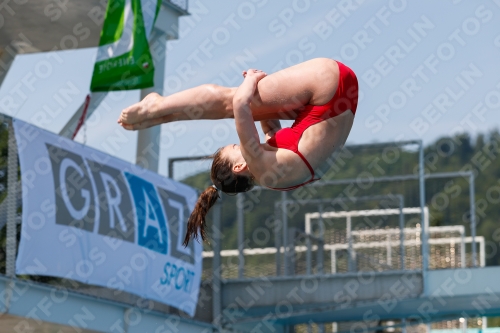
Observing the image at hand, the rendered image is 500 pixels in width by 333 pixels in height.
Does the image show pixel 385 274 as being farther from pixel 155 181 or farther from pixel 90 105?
pixel 90 105

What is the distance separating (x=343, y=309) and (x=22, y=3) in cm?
658

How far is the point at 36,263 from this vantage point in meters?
9.98

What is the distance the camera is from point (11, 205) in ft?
32.0

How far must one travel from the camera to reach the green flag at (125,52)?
12.5 m

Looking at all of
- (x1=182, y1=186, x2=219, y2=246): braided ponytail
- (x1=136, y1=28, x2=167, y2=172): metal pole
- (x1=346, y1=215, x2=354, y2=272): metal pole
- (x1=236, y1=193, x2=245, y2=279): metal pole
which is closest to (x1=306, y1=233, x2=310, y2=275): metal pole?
(x1=346, y1=215, x2=354, y2=272): metal pole

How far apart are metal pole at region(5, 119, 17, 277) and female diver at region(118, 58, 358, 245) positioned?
3.95 metres

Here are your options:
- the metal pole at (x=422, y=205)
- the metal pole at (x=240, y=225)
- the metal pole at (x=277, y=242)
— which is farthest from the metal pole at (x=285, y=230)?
the metal pole at (x=422, y=205)

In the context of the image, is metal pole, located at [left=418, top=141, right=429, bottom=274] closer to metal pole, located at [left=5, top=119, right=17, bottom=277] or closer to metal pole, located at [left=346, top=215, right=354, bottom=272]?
metal pole, located at [left=346, top=215, right=354, bottom=272]

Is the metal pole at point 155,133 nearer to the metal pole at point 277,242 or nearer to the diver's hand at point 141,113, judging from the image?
the metal pole at point 277,242

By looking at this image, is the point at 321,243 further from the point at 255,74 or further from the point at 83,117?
the point at 255,74

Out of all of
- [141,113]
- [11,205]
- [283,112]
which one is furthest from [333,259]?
[141,113]

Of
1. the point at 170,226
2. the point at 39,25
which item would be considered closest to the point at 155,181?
the point at 170,226

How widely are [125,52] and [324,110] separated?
23.0ft

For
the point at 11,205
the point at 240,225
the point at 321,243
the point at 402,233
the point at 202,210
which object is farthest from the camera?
the point at 240,225
